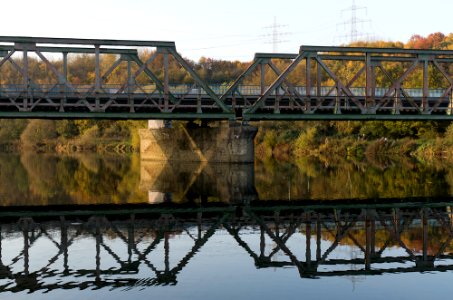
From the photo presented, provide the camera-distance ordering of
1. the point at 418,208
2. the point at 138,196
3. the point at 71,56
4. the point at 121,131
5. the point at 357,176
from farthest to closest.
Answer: the point at 71,56, the point at 121,131, the point at 357,176, the point at 138,196, the point at 418,208

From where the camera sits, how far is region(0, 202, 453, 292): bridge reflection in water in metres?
16.1

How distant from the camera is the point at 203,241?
20516mm

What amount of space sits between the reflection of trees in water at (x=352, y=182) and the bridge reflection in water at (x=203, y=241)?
5.02 metres

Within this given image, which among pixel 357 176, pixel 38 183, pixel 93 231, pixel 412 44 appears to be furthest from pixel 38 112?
pixel 412 44

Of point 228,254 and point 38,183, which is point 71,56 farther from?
point 228,254

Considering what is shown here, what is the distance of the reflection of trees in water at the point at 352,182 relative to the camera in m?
34.9

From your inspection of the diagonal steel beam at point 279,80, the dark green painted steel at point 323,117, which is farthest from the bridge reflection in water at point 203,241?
the dark green painted steel at point 323,117

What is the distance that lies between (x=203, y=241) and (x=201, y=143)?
3902 centimetres

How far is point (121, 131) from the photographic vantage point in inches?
4316

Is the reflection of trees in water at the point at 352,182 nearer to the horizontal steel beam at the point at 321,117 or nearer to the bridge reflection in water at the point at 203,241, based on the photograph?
the horizontal steel beam at the point at 321,117

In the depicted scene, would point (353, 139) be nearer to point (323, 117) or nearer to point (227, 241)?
point (323, 117)

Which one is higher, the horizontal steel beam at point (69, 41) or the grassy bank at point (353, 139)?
the horizontal steel beam at point (69, 41)

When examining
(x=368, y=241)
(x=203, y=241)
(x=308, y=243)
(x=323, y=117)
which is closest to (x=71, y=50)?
(x=323, y=117)

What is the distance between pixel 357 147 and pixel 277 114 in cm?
3193
